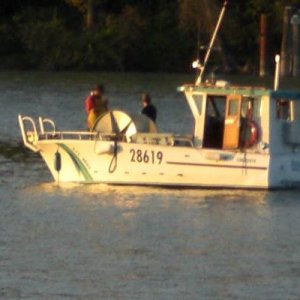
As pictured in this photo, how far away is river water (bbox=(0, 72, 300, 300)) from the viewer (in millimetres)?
20266

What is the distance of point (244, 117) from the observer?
28.6 metres

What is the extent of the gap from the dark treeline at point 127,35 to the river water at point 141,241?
43899mm

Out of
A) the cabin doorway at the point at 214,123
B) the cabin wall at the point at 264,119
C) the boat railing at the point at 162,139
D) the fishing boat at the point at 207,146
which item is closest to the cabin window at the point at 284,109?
the fishing boat at the point at 207,146

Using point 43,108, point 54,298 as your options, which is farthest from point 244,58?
point 54,298

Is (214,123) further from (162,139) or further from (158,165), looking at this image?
(158,165)

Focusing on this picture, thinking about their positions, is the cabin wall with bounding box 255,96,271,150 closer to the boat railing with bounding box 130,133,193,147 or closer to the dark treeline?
the boat railing with bounding box 130,133,193,147

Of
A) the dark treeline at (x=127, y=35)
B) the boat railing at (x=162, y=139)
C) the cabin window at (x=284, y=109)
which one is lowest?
the dark treeline at (x=127, y=35)

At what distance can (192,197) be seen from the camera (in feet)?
92.7

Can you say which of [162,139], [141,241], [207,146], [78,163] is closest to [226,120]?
[207,146]

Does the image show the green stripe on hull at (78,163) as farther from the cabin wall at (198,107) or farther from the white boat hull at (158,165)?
the cabin wall at (198,107)

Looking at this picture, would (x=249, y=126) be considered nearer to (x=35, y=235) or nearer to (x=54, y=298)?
(x=35, y=235)

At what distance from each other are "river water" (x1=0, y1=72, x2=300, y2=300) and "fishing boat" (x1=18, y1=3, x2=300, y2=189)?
25cm

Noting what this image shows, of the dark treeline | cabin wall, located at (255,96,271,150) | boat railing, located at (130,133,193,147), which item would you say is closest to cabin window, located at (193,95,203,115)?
boat railing, located at (130,133,193,147)

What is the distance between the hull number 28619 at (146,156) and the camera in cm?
2831
